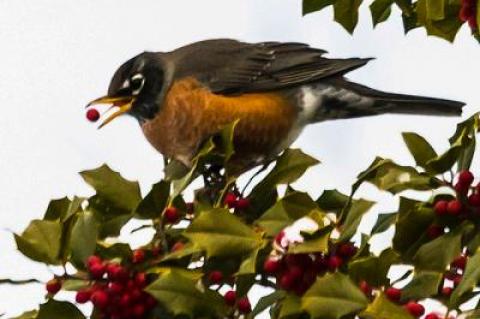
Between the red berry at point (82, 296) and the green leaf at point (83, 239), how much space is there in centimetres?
10

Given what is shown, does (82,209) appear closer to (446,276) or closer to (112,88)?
(446,276)

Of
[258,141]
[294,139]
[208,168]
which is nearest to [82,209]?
[208,168]

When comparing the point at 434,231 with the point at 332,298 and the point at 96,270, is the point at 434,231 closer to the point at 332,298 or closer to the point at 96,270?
the point at 332,298

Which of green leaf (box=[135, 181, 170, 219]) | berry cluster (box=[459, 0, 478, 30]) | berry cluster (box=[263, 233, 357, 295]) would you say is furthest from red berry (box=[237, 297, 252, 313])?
berry cluster (box=[459, 0, 478, 30])

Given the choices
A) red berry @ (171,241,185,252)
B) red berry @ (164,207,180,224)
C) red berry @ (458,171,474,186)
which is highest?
red berry @ (458,171,474,186)

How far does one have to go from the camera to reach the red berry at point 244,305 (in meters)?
2.79

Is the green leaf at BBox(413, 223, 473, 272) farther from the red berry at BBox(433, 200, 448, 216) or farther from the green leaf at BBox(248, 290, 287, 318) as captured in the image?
the green leaf at BBox(248, 290, 287, 318)

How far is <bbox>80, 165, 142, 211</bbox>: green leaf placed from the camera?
2965mm

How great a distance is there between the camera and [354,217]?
105 inches

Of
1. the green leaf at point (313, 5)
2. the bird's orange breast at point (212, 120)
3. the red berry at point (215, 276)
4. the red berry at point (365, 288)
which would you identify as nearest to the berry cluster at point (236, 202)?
the red berry at point (215, 276)

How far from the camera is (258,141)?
198 inches

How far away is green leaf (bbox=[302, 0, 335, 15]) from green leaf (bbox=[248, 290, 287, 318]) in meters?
1.34

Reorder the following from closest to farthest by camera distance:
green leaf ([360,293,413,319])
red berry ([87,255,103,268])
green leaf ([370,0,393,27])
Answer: green leaf ([360,293,413,319]) → red berry ([87,255,103,268]) → green leaf ([370,0,393,27])

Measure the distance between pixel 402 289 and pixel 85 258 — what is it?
84cm
